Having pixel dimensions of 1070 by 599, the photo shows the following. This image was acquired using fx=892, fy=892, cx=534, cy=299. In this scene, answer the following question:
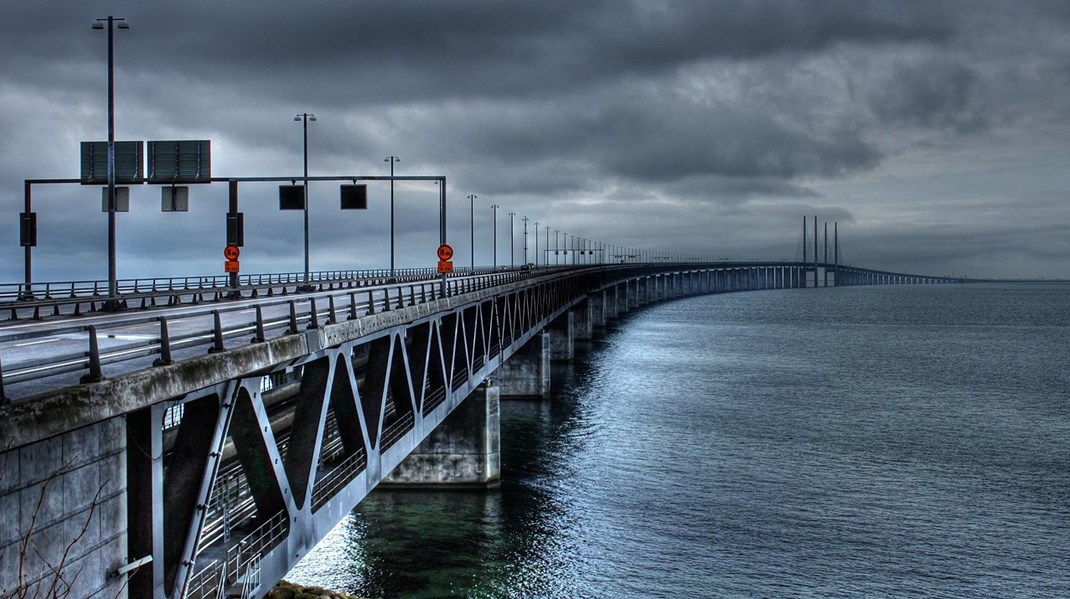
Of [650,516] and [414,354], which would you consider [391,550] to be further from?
Result: [650,516]

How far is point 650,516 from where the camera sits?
33.5 metres

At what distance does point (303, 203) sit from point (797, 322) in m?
129

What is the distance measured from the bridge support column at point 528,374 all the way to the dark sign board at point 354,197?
2059 cm

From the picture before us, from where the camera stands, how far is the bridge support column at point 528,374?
6297cm

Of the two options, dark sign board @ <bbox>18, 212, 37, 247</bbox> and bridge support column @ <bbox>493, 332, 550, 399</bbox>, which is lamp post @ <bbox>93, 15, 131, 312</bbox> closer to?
dark sign board @ <bbox>18, 212, 37, 247</bbox>

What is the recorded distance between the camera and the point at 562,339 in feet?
298

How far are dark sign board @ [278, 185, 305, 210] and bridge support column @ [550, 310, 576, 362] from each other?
1891 inches

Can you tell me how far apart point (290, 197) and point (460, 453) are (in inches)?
638

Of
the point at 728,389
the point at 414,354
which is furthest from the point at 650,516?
the point at 728,389

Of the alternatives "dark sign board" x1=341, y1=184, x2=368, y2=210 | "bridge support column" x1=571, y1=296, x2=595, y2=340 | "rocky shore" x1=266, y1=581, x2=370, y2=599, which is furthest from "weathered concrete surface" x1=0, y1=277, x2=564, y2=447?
"bridge support column" x1=571, y1=296, x2=595, y2=340

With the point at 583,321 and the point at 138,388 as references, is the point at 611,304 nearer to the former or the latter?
the point at 583,321

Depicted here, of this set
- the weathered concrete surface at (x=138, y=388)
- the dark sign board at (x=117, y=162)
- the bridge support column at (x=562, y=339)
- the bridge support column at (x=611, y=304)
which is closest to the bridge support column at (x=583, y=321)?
the bridge support column at (x=562, y=339)

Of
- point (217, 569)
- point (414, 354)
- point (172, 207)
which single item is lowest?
point (217, 569)

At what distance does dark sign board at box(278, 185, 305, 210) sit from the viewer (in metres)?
44.1
